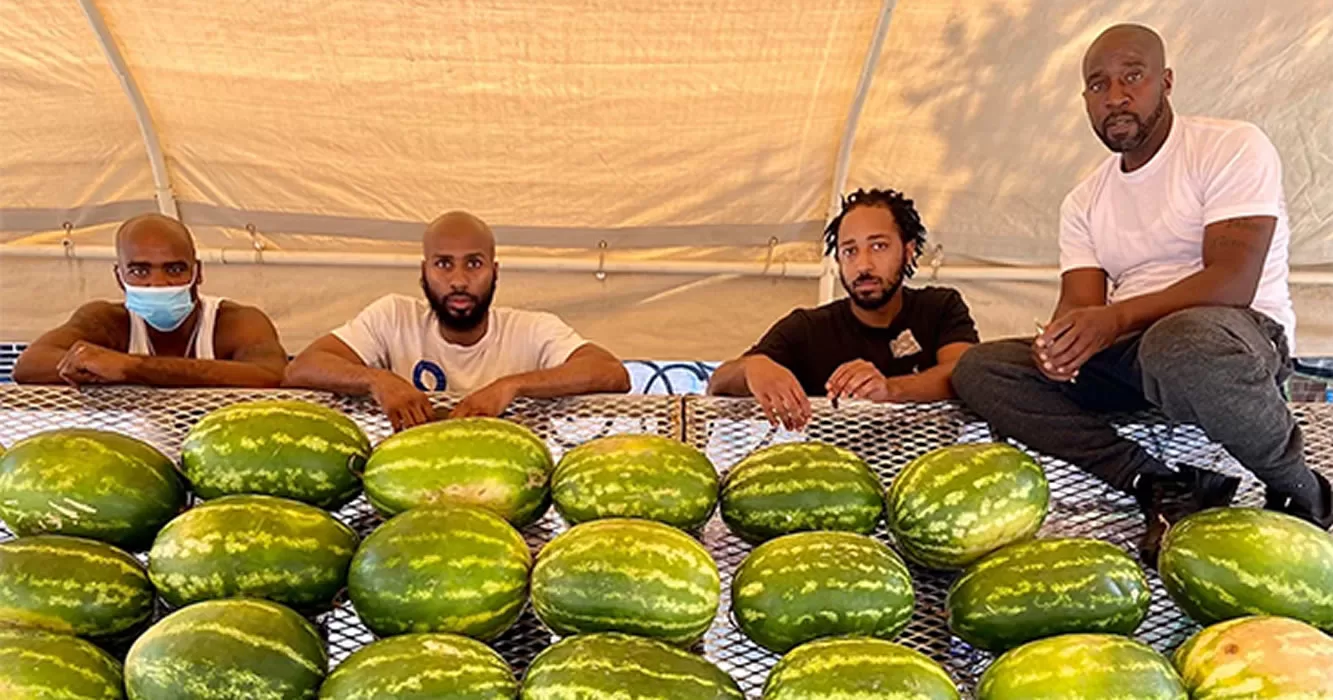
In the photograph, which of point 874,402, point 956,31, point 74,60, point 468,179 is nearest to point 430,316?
point 468,179

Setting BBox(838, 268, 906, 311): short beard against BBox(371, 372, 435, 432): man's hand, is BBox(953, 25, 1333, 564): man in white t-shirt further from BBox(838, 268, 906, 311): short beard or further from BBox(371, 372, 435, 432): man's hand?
BBox(371, 372, 435, 432): man's hand

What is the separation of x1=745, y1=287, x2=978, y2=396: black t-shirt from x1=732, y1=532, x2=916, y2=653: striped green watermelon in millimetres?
1536

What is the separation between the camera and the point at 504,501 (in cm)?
143

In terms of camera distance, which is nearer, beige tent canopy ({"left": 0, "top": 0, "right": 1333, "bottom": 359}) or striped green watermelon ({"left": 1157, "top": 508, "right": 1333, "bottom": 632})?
striped green watermelon ({"left": 1157, "top": 508, "right": 1333, "bottom": 632})

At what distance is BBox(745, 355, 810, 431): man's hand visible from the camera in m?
1.83

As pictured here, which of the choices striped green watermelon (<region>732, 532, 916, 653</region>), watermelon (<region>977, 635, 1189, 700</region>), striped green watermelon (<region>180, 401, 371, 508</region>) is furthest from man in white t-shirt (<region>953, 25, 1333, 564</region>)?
striped green watermelon (<region>180, 401, 371, 508</region>)

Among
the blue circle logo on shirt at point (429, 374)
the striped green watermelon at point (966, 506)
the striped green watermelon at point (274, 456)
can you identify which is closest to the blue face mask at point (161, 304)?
the blue circle logo on shirt at point (429, 374)

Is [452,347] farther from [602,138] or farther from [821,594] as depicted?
[821,594]

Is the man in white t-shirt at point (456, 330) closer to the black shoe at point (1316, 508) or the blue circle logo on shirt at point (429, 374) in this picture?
the blue circle logo on shirt at point (429, 374)

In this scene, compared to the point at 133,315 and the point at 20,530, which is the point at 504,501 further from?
the point at 133,315

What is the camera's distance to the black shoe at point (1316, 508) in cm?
157

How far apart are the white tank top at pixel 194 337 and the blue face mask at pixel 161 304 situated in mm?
43

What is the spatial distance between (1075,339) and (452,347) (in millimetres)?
1867

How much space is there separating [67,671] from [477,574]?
48 centimetres
